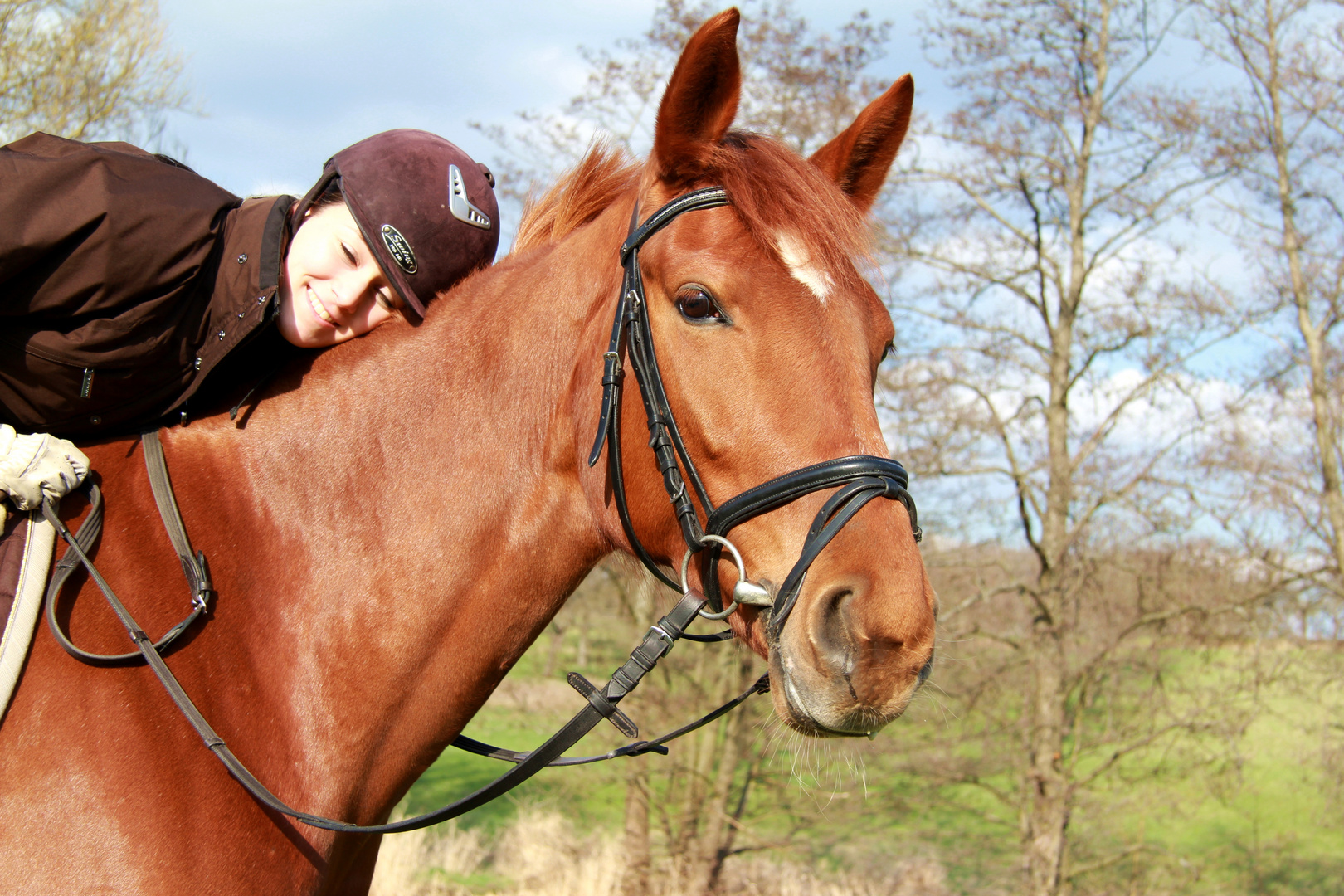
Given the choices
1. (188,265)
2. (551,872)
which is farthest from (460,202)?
(551,872)

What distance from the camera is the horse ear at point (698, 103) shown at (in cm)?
212

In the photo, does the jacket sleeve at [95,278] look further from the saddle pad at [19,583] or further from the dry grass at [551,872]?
the dry grass at [551,872]

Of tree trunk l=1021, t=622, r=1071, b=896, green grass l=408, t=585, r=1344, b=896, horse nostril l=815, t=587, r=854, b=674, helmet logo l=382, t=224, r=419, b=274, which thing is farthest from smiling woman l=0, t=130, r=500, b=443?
tree trunk l=1021, t=622, r=1071, b=896

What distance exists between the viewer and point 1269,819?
1532cm

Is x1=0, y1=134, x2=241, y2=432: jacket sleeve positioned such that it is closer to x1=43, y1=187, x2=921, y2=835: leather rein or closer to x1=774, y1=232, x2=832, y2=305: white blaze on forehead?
x1=43, y1=187, x2=921, y2=835: leather rein

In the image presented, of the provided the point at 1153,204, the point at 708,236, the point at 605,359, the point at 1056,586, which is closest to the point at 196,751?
the point at 605,359

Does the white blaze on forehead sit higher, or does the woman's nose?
the white blaze on forehead

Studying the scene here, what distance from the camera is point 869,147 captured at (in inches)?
103

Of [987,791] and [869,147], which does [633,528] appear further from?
[987,791]

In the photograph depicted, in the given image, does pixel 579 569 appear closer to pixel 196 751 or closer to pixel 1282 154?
pixel 196 751

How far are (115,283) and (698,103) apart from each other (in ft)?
4.58

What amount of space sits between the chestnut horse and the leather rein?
0.04 metres

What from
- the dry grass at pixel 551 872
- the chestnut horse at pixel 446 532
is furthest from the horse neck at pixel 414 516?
the dry grass at pixel 551 872

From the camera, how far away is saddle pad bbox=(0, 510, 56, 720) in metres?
1.87
